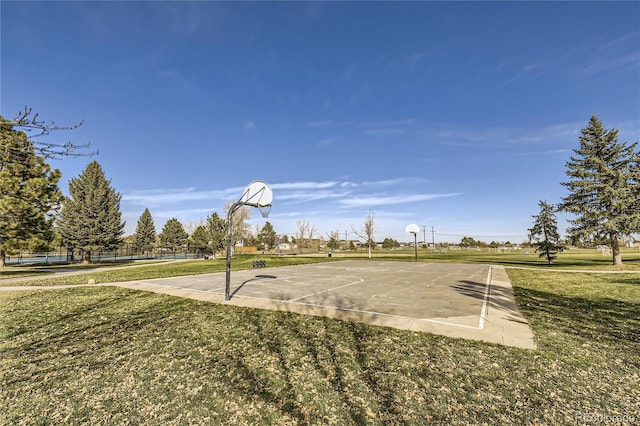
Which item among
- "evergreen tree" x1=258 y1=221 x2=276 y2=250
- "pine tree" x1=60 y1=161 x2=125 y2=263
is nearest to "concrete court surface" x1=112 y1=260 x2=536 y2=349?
"pine tree" x1=60 y1=161 x2=125 y2=263

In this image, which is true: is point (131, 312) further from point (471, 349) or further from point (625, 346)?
point (625, 346)

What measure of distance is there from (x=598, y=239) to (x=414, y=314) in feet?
78.5

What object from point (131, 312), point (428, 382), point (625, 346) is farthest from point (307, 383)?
point (131, 312)

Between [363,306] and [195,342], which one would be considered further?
[363,306]

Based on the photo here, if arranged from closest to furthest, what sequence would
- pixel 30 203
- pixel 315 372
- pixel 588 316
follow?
1. pixel 315 372
2. pixel 588 316
3. pixel 30 203

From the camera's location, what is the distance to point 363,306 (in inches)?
310

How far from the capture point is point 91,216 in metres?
30.9

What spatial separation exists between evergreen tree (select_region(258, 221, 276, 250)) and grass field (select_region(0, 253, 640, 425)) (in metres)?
60.3

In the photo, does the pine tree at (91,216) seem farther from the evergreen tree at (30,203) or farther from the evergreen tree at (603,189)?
the evergreen tree at (603,189)

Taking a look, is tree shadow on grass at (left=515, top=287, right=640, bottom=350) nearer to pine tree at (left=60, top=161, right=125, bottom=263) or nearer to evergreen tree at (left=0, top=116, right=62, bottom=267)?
evergreen tree at (left=0, top=116, right=62, bottom=267)

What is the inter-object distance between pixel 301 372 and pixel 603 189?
2811 centimetres

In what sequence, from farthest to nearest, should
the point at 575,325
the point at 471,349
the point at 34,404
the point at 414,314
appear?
the point at 414,314, the point at 575,325, the point at 471,349, the point at 34,404

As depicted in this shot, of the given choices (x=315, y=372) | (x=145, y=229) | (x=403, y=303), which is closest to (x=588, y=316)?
(x=403, y=303)

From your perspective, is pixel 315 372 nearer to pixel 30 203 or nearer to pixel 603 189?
pixel 30 203
